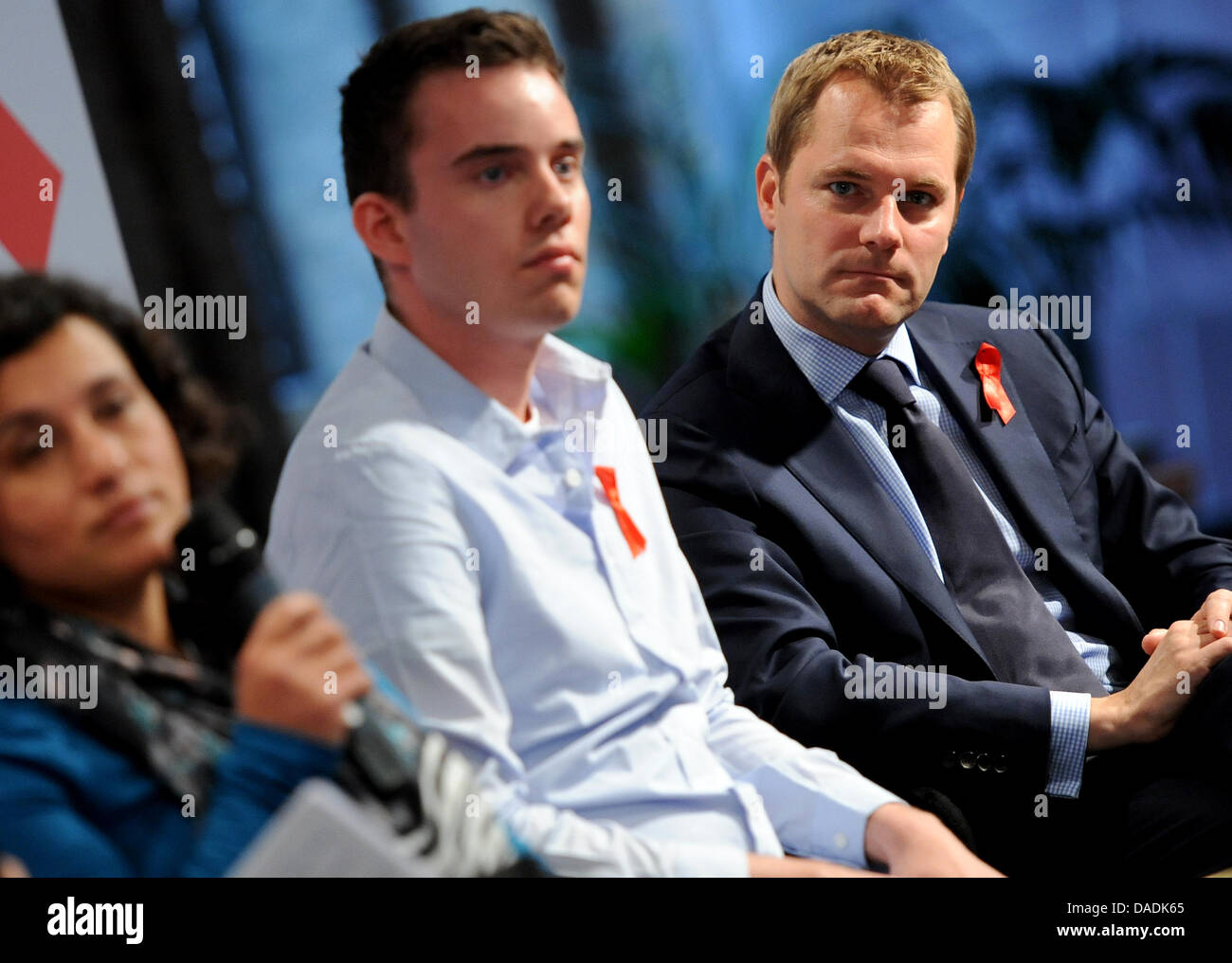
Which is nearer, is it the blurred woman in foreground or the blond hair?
the blurred woman in foreground

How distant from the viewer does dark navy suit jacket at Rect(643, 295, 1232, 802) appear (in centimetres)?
194

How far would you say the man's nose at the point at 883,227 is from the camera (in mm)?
2143

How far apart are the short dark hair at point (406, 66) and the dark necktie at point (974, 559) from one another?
0.86m

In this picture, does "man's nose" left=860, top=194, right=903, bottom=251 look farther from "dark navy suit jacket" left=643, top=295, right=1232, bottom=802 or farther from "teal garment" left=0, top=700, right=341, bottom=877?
"teal garment" left=0, top=700, right=341, bottom=877

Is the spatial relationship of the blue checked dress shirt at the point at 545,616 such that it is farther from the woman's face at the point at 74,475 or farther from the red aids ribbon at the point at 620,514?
the woman's face at the point at 74,475

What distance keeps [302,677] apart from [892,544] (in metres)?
1.02

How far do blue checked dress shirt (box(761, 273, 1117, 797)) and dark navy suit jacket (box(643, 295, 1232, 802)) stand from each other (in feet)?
0.08

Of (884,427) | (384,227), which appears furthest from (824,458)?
(384,227)

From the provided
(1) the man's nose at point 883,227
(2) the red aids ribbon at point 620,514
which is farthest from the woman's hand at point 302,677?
(1) the man's nose at point 883,227

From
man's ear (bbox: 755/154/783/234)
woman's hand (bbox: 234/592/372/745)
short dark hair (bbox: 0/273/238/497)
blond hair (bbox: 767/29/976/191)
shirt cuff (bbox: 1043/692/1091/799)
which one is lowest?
shirt cuff (bbox: 1043/692/1091/799)

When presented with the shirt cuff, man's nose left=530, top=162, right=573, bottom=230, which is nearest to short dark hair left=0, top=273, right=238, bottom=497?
man's nose left=530, top=162, right=573, bottom=230

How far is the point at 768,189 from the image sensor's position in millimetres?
2277

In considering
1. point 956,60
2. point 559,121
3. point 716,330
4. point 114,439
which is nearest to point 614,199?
point 716,330

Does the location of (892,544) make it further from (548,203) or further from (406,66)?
(406,66)
